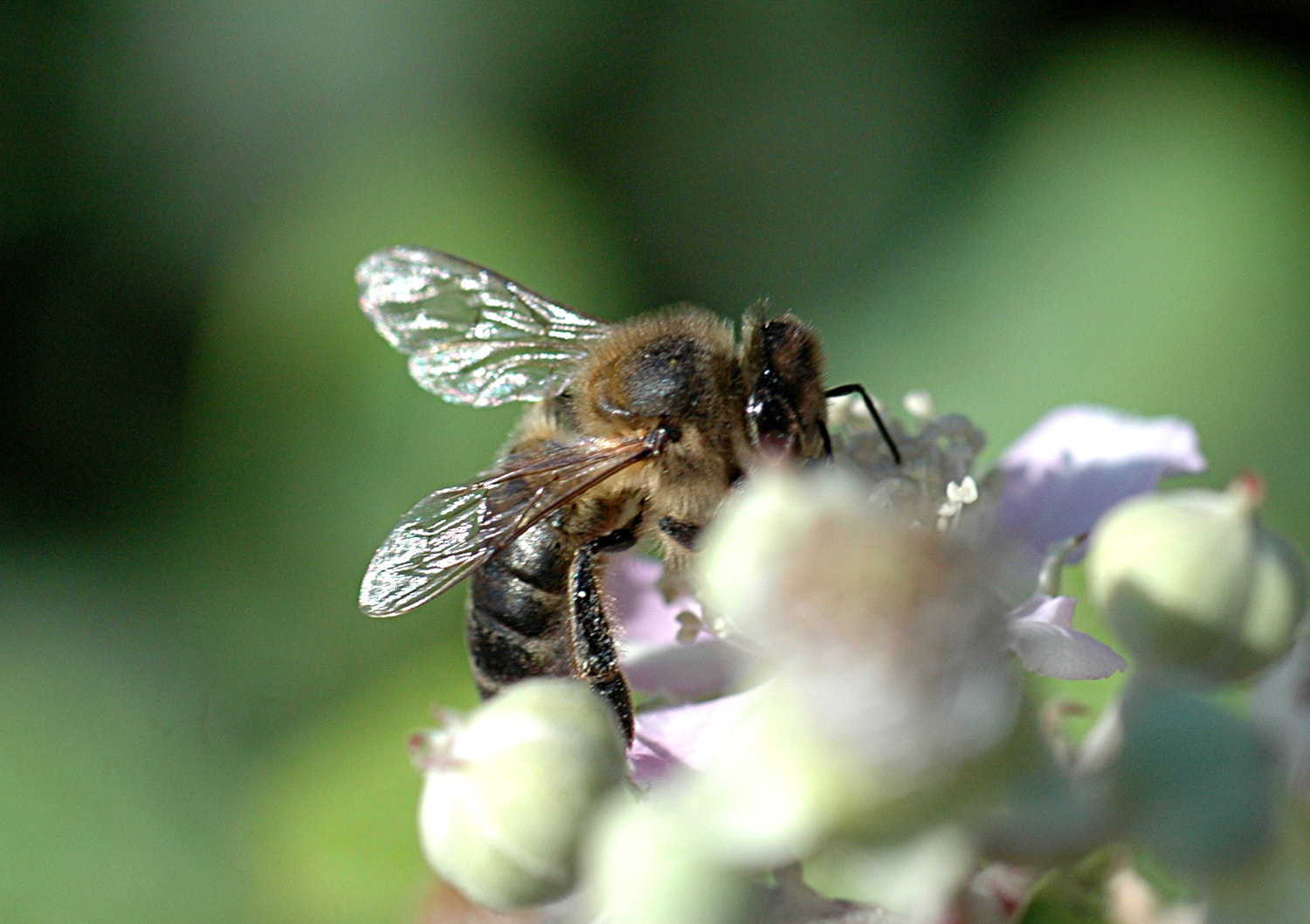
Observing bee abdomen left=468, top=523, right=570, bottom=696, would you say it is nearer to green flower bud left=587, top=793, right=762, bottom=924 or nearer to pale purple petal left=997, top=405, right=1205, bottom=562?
pale purple petal left=997, top=405, right=1205, bottom=562

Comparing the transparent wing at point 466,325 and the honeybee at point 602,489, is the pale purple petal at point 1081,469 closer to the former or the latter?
the honeybee at point 602,489

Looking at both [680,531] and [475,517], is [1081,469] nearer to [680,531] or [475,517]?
[680,531]

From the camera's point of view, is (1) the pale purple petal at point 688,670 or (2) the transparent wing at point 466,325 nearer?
(1) the pale purple petal at point 688,670

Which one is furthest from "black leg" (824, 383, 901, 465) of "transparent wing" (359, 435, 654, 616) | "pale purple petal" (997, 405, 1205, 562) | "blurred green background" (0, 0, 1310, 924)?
"blurred green background" (0, 0, 1310, 924)

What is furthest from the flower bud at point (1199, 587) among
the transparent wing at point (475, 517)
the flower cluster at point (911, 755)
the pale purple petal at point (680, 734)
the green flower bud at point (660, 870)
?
the transparent wing at point (475, 517)

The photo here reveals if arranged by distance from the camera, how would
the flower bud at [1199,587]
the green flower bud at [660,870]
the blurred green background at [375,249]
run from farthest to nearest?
1. the blurred green background at [375,249]
2. the flower bud at [1199,587]
3. the green flower bud at [660,870]

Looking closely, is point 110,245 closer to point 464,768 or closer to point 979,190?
point 979,190
